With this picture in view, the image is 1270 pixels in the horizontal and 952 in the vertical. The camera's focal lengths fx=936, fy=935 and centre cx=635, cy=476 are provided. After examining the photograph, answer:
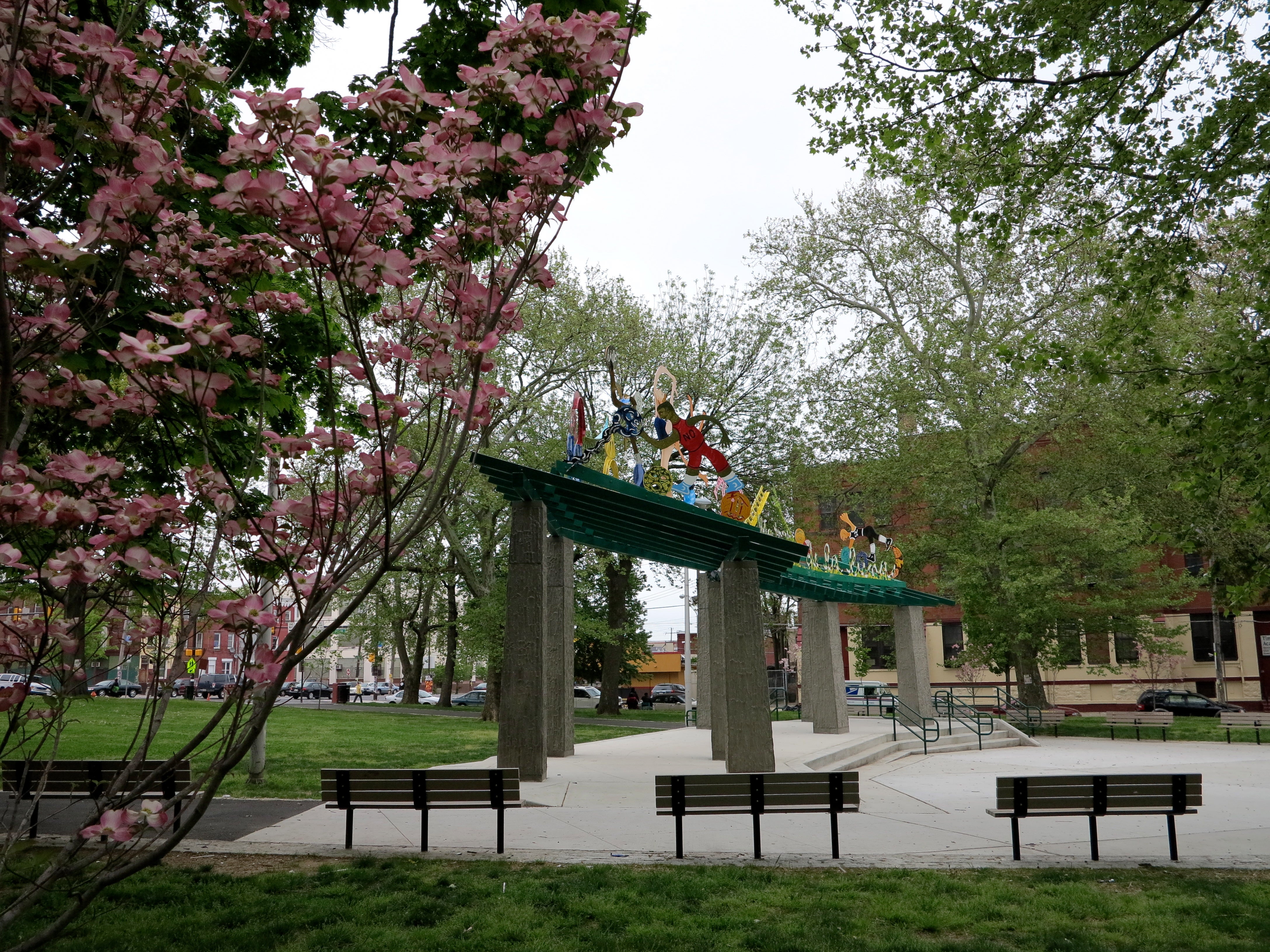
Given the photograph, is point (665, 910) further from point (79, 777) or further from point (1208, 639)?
point (1208, 639)

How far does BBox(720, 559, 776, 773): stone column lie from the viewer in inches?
536

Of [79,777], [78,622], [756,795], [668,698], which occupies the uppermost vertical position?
[78,622]

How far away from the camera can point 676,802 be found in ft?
27.7

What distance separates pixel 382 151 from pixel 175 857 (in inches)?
252

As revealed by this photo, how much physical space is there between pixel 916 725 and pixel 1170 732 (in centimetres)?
846

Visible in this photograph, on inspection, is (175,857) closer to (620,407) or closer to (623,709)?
(620,407)

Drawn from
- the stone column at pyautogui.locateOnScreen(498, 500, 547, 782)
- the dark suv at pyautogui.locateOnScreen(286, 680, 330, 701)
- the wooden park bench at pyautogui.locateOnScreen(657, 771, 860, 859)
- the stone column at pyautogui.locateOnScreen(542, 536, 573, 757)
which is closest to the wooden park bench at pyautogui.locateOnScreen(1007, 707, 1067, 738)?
the stone column at pyautogui.locateOnScreen(542, 536, 573, 757)

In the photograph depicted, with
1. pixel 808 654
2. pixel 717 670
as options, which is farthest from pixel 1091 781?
pixel 808 654

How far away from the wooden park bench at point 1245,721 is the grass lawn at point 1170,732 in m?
0.33

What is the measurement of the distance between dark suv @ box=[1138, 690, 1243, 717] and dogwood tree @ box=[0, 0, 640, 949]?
38870mm

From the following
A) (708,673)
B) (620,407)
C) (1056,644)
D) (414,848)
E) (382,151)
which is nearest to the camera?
(382,151)

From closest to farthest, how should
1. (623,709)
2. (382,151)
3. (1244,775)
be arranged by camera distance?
(382,151), (1244,775), (623,709)

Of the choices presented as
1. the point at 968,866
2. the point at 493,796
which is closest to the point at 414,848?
the point at 493,796

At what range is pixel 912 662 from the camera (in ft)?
81.2
